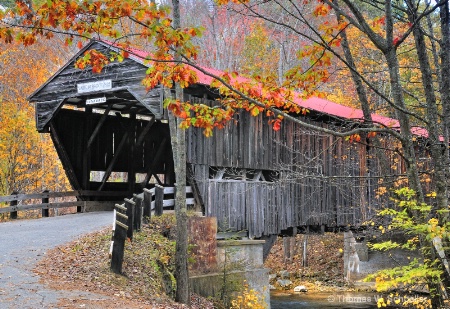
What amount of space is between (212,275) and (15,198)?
6392mm

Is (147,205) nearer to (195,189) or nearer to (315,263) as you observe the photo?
(195,189)

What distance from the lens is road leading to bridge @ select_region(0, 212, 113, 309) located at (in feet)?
21.2

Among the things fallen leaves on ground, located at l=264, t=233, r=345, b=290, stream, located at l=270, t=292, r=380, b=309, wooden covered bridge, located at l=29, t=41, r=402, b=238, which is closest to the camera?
wooden covered bridge, located at l=29, t=41, r=402, b=238

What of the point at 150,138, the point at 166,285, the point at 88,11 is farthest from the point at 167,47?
the point at 150,138

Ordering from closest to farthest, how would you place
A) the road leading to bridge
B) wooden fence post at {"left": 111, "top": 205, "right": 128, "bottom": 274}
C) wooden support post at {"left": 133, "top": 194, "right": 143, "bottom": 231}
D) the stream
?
1. the road leading to bridge
2. wooden fence post at {"left": 111, "top": 205, "right": 128, "bottom": 274}
3. wooden support post at {"left": 133, "top": 194, "right": 143, "bottom": 231}
4. the stream

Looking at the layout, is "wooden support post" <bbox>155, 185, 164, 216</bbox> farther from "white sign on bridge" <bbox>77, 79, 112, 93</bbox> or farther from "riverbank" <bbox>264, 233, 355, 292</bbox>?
"riverbank" <bbox>264, 233, 355, 292</bbox>

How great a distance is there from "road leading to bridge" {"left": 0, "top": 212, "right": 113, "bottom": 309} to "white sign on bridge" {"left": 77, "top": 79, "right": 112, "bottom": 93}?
3.39m

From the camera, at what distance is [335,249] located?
28438mm

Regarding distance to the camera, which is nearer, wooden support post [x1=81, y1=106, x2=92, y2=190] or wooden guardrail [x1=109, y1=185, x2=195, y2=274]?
wooden guardrail [x1=109, y1=185, x2=195, y2=274]

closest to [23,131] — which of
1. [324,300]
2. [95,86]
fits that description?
[95,86]

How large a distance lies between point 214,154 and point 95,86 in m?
3.64

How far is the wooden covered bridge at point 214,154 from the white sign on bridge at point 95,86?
1.1 inches

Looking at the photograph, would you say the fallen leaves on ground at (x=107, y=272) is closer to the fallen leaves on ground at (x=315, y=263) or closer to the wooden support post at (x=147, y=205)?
the wooden support post at (x=147, y=205)

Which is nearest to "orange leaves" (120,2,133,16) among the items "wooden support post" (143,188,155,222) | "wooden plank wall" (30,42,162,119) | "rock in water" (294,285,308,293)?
"wooden support post" (143,188,155,222)
